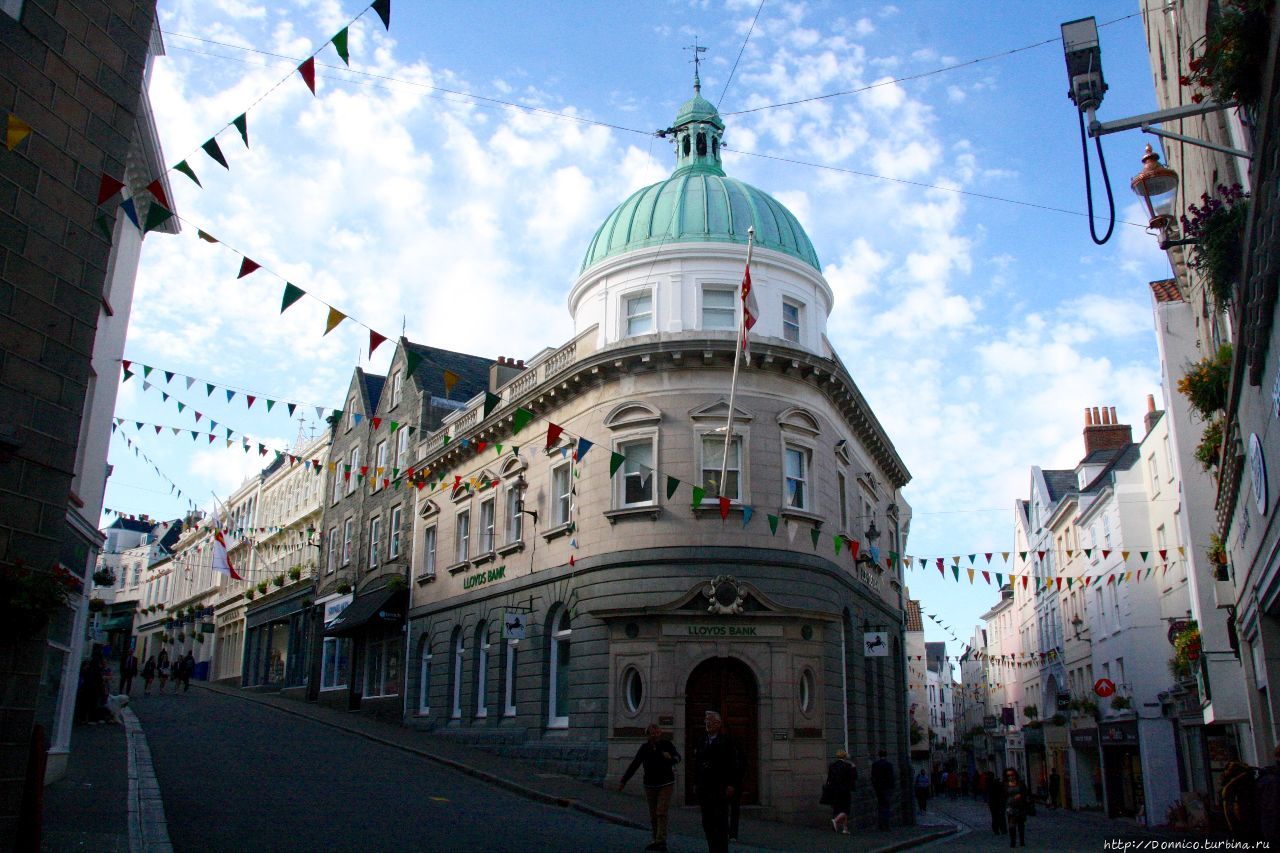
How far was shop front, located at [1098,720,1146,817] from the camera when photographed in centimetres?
3747

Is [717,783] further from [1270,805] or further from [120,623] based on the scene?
[120,623]

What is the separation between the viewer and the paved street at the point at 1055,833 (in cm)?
2186

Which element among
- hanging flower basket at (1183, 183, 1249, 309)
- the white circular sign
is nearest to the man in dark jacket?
the white circular sign

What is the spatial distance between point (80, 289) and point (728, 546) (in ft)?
45.8

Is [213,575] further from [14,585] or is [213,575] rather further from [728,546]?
[14,585]

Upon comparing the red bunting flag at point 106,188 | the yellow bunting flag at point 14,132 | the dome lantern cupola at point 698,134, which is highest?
the dome lantern cupola at point 698,134

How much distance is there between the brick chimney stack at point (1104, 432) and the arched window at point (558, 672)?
32.7m

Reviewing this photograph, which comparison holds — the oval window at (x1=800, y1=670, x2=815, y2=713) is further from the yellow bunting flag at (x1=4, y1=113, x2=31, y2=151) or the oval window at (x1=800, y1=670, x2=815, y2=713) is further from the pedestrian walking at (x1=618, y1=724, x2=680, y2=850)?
the yellow bunting flag at (x1=4, y1=113, x2=31, y2=151)

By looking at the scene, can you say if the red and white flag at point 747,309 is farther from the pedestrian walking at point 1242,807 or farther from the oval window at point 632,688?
the pedestrian walking at point 1242,807

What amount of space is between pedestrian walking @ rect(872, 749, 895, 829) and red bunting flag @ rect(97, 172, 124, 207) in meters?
18.4

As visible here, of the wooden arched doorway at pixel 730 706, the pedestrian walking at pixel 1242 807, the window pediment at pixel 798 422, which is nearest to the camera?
the pedestrian walking at pixel 1242 807

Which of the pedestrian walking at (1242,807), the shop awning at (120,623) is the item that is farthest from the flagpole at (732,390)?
the shop awning at (120,623)

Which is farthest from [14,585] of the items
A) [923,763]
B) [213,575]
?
[923,763]

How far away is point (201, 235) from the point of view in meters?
11.5
